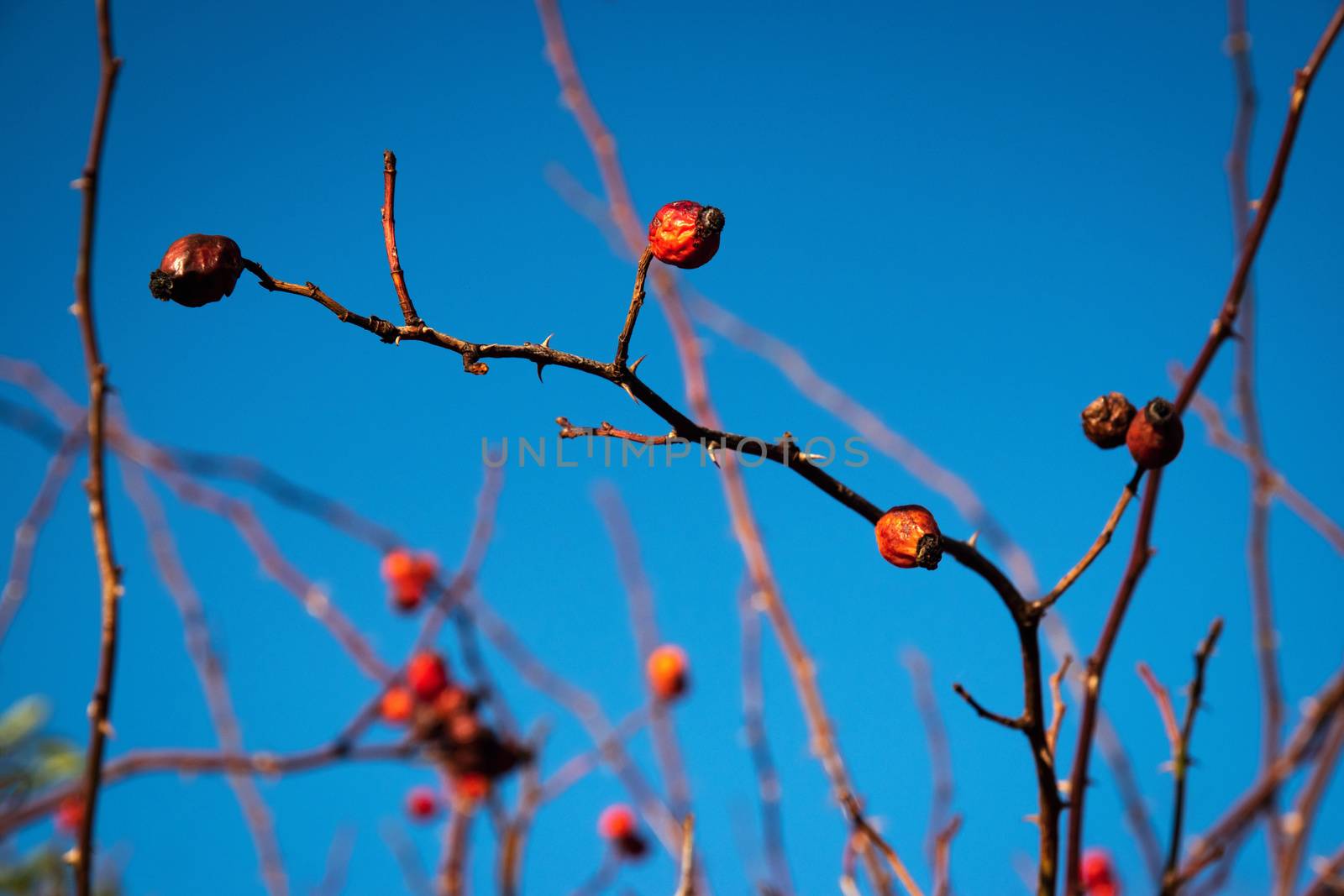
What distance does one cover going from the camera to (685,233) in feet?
5.16

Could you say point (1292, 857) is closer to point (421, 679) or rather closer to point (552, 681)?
point (552, 681)

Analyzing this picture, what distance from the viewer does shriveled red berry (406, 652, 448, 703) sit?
3037 mm

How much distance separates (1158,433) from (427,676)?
226cm

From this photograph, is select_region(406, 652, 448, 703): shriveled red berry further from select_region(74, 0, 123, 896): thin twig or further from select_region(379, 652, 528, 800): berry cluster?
select_region(74, 0, 123, 896): thin twig

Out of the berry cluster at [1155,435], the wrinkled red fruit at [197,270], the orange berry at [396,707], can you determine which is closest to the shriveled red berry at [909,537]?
the berry cluster at [1155,435]

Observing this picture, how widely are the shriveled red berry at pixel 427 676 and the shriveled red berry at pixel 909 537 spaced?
1.89 meters

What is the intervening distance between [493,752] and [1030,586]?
147 cm

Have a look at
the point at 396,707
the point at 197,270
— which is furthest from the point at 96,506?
the point at 396,707

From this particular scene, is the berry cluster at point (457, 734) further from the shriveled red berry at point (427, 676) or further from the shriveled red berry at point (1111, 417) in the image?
the shriveled red berry at point (1111, 417)

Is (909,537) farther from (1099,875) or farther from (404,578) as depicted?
(404,578)

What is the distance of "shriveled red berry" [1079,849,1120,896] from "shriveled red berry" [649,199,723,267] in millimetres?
2470

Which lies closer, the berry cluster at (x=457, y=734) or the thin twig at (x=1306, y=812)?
the thin twig at (x=1306, y=812)

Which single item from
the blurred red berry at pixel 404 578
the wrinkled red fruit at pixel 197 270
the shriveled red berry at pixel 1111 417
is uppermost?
the blurred red berry at pixel 404 578

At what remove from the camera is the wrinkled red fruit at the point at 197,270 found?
1.50 metres
